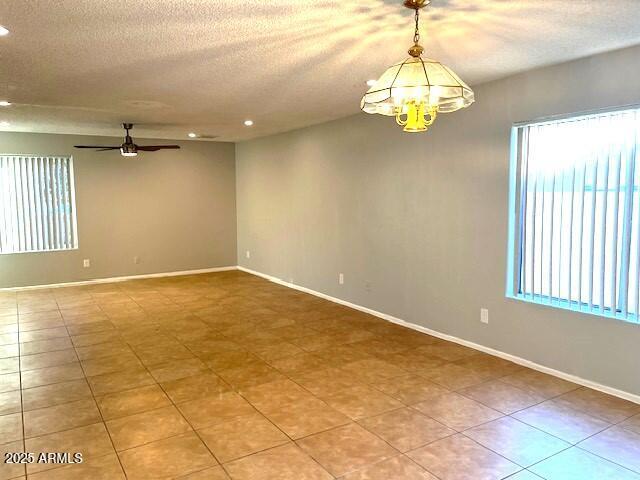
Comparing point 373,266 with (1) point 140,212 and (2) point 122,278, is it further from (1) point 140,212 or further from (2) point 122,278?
(2) point 122,278

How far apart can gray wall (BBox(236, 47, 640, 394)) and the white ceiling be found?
0.29 m

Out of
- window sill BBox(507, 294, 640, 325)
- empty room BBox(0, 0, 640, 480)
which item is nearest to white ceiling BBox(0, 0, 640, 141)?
empty room BBox(0, 0, 640, 480)

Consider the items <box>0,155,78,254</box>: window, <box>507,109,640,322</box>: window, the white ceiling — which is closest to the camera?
the white ceiling

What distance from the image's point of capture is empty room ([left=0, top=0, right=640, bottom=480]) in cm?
253

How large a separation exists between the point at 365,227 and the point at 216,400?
2.97m

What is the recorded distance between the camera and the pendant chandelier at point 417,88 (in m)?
2.18

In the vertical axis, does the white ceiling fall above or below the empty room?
above

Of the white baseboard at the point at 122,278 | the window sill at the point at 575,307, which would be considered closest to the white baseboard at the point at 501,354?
the window sill at the point at 575,307

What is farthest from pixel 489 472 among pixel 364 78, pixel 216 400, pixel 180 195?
pixel 180 195

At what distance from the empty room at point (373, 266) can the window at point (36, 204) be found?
2.48 feet

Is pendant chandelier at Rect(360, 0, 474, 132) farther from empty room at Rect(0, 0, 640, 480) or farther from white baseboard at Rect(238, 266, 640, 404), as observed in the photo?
white baseboard at Rect(238, 266, 640, 404)

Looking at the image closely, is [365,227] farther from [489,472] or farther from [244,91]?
[489,472]

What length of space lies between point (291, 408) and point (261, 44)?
241 centimetres

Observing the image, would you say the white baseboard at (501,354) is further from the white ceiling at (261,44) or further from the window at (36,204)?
the window at (36,204)
